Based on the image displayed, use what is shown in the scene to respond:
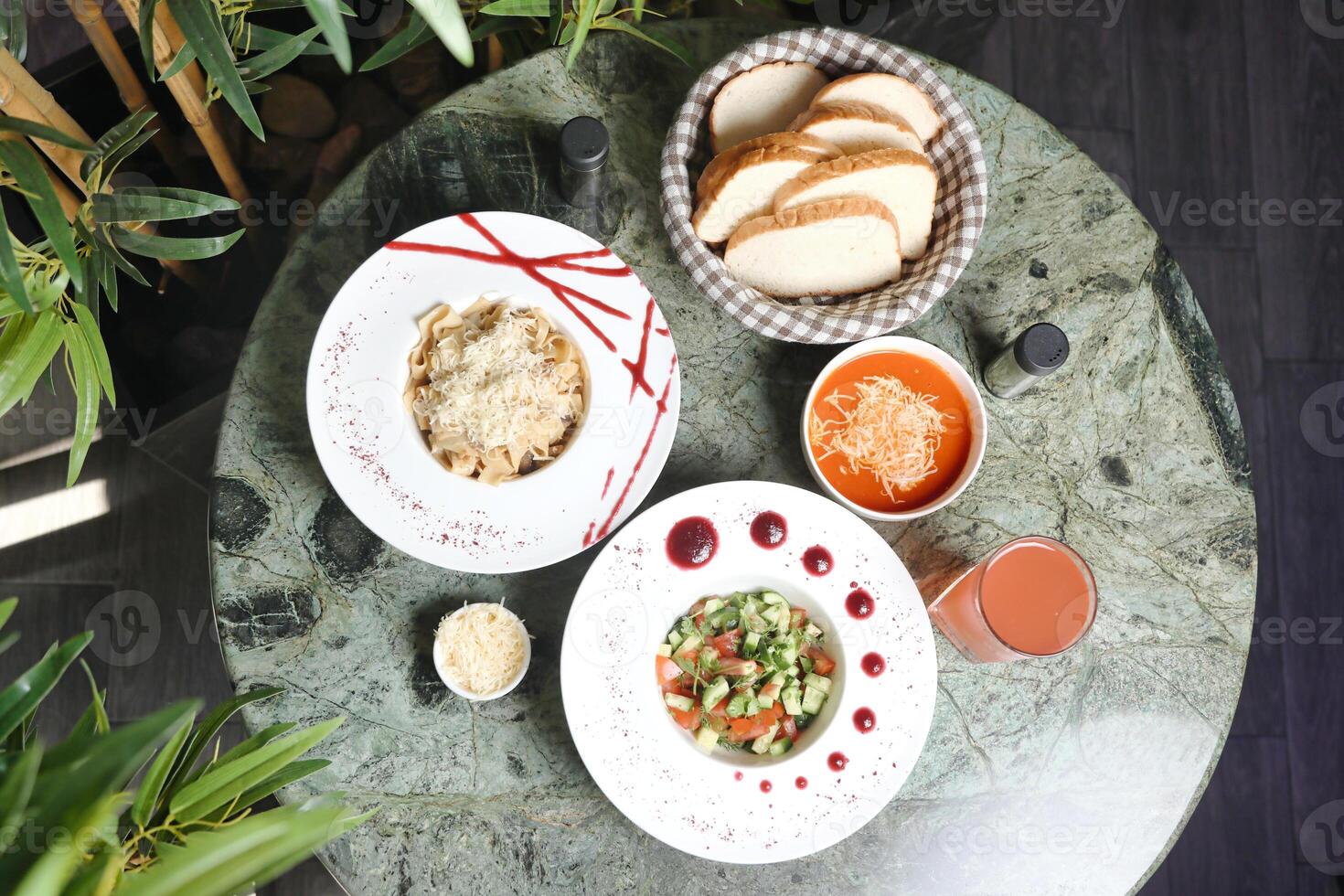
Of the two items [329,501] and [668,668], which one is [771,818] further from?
[329,501]

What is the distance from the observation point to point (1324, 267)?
2.79 m

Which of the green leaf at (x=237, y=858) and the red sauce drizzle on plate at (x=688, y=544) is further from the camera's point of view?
the red sauce drizzle on plate at (x=688, y=544)

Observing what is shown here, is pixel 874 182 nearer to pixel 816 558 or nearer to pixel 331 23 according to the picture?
pixel 816 558

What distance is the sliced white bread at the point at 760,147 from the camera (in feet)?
4.91

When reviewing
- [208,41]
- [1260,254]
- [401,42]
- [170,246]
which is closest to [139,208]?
[170,246]

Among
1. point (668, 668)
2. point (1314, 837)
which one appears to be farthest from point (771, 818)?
point (1314, 837)

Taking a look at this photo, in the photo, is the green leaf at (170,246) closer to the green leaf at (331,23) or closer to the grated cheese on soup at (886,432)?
the green leaf at (331,23)

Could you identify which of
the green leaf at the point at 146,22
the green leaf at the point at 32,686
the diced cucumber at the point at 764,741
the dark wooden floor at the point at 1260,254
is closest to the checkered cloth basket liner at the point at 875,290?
the diced cucumber at the point at 764,741

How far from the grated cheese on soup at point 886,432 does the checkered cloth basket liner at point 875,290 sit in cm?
12

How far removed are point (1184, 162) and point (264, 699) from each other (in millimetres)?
2746

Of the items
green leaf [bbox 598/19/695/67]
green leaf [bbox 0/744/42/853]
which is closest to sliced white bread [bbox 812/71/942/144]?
green leaf [bbox 598/19/695/67]

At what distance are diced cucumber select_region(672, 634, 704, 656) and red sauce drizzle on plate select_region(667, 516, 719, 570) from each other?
118 mm

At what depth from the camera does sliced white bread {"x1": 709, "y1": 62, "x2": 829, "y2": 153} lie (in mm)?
1574

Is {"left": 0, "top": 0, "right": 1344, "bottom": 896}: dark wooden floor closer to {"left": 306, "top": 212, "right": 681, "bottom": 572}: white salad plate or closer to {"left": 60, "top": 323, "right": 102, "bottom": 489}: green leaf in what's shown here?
{"left": 306, "top": 212, "right": 681, "bottom": 572}: white salad plate
